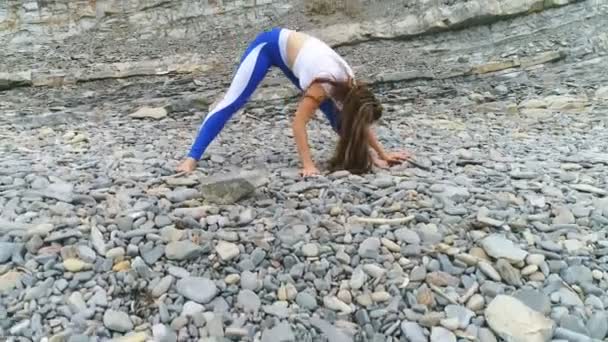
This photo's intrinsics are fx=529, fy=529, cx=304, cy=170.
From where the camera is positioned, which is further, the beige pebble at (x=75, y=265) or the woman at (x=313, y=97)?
the woman at (x=313, y=97)

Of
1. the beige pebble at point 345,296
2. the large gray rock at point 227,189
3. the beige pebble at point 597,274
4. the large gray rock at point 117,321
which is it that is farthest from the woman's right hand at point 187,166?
the beige pebble at point 597,274

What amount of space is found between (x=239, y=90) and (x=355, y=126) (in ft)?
2.47

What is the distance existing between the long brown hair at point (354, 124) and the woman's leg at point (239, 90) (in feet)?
1.70

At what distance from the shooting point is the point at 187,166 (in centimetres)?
310

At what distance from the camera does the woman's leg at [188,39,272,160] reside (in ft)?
10.4

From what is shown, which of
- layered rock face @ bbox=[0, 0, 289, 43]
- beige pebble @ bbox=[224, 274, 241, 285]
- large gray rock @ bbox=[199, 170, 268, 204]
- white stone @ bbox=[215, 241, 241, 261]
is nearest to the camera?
beige pebble @ bbox=[224, 274, 241, 285]

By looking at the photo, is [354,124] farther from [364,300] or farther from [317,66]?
[364,300]

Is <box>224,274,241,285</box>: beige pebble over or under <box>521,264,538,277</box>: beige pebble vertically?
over

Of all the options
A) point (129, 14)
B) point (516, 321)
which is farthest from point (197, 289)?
point (129, 14)

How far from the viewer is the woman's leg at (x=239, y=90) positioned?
3184mm

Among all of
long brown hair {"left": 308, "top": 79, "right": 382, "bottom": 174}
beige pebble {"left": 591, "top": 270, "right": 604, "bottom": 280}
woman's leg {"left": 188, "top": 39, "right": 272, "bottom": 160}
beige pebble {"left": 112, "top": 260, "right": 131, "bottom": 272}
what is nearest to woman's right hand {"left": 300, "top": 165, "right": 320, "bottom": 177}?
long brown hair {"left": 308, "top": 79, "right": 382, "bottom": 174}

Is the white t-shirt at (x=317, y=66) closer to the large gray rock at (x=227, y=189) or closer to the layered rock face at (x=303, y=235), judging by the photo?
the layered rock face at (x=303, y=235)

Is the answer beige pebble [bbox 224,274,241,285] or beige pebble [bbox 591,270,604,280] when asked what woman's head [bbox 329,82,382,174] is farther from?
beige pebble [bbox 591,270,604,280]

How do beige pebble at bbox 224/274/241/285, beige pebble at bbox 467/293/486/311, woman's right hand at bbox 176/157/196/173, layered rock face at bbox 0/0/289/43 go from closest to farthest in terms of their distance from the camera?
1. beige pebble at bbox 467/293/486/311
2. beige pebble at bbox 224/274/241/285
3. woman's right hand at bbox 176/157/196/173
4. layered rock face at bbox 0/0/289/43
